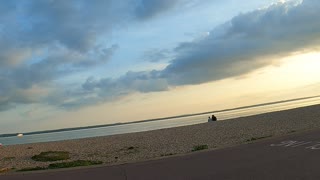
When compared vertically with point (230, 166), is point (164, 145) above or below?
above

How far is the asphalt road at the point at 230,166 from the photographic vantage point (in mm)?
8789

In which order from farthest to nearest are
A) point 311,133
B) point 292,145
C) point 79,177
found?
point 311,133 → point 292,145 → point 79,177

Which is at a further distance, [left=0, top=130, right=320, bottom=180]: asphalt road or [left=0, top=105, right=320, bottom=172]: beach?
[left=0, top=105, right=320, bottom=172]: beach

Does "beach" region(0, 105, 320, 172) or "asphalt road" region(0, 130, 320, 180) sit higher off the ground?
"beach" region(0, 105, 320, 172)

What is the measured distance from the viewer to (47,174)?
11344 mm

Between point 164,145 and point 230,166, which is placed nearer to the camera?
point 230,166

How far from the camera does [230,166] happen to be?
9.95 metres

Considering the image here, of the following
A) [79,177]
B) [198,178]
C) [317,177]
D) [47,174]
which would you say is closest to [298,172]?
[317,177]

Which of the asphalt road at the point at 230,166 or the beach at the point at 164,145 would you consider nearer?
the asphalt road at the point at 230,166

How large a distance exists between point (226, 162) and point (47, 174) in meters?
4.73

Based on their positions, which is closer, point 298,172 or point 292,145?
point 298,172

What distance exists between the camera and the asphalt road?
879 cm

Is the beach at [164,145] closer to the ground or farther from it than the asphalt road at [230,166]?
farther from it

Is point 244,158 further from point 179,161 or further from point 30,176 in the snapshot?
point 30,176
